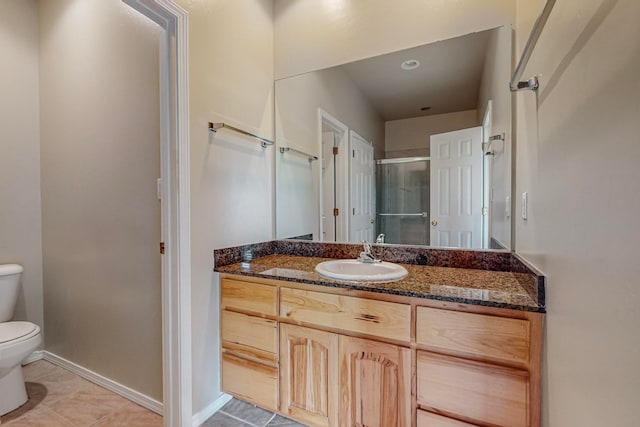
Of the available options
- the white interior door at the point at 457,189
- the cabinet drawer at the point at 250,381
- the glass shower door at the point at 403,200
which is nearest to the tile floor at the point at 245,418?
the cabinet drawer at the point at 250,381

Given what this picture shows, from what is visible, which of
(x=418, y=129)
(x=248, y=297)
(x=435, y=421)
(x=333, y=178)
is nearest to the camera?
(x=435, y=421)

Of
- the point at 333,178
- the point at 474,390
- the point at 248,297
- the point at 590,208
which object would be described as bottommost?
the point at 474,390

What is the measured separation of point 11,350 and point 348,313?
1.77m

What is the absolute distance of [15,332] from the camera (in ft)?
5.33

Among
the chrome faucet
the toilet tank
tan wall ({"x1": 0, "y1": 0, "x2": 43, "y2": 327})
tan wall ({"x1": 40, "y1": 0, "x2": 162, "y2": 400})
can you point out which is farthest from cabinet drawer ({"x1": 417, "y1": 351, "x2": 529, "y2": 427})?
tan wall ({"x1": 0, "y1": 0, "x2": 43, "y2": 327})

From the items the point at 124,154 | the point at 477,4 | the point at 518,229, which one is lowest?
the point at 518,229

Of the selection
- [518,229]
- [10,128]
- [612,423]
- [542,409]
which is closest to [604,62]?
[612,423]

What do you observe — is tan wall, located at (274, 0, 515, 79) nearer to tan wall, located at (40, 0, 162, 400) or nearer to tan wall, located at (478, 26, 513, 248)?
tan wall, located at (478, 26, 513, 248)

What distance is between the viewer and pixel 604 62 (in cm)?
56

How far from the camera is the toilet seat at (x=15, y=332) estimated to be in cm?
153

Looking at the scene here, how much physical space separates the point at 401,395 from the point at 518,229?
2.87ft

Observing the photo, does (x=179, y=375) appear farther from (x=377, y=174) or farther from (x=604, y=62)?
(x=604, y=62)

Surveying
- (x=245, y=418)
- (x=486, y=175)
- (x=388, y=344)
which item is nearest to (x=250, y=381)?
(x=245, y=418)

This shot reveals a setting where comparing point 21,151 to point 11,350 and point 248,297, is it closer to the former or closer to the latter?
point 11,350
